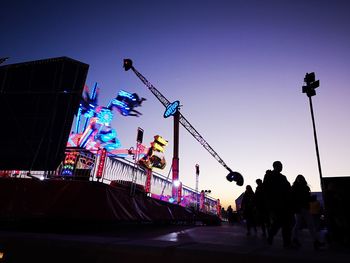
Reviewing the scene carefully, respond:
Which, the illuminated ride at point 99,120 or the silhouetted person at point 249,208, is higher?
the illuminated ride at point 99,120

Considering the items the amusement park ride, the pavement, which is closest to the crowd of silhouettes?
the pavement

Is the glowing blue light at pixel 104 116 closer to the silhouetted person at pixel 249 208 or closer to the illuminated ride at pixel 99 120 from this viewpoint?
the illuminated ride at pixel 99 120

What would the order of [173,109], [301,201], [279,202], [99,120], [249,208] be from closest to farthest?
1. [279,202]
2. [301,201]
3. [249,208]
4. [99,120]
5. [173,109]

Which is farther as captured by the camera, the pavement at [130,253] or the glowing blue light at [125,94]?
the glowing blue light at [125,94]

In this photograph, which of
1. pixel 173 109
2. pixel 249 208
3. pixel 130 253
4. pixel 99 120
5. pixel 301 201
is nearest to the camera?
pixel 130 253

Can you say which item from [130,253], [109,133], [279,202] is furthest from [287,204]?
[109,133]

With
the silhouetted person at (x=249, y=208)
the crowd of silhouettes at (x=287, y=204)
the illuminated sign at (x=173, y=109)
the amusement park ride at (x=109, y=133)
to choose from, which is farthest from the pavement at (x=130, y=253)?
the illuminated sign at (x=173, y=109)

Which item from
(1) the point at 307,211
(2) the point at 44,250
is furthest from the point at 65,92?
(1) the point at 307,211

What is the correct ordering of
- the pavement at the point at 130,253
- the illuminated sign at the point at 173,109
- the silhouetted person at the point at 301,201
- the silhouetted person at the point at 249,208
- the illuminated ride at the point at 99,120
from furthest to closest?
the illuminated sign at the point at 173,109, the illuminated ride at the point at 99,120, the silhouetted person at the point at 249,208, the silhouetted person at the point at 301,201, the pavement at the point at 130,253

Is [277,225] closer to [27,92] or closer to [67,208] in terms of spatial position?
[67,208]

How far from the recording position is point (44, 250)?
11.7 ft

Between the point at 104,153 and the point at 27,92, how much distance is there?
3.75 meters

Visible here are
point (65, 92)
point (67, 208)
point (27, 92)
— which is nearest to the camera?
point (67, 208)

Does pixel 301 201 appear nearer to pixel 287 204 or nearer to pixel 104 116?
pixel 287 204
